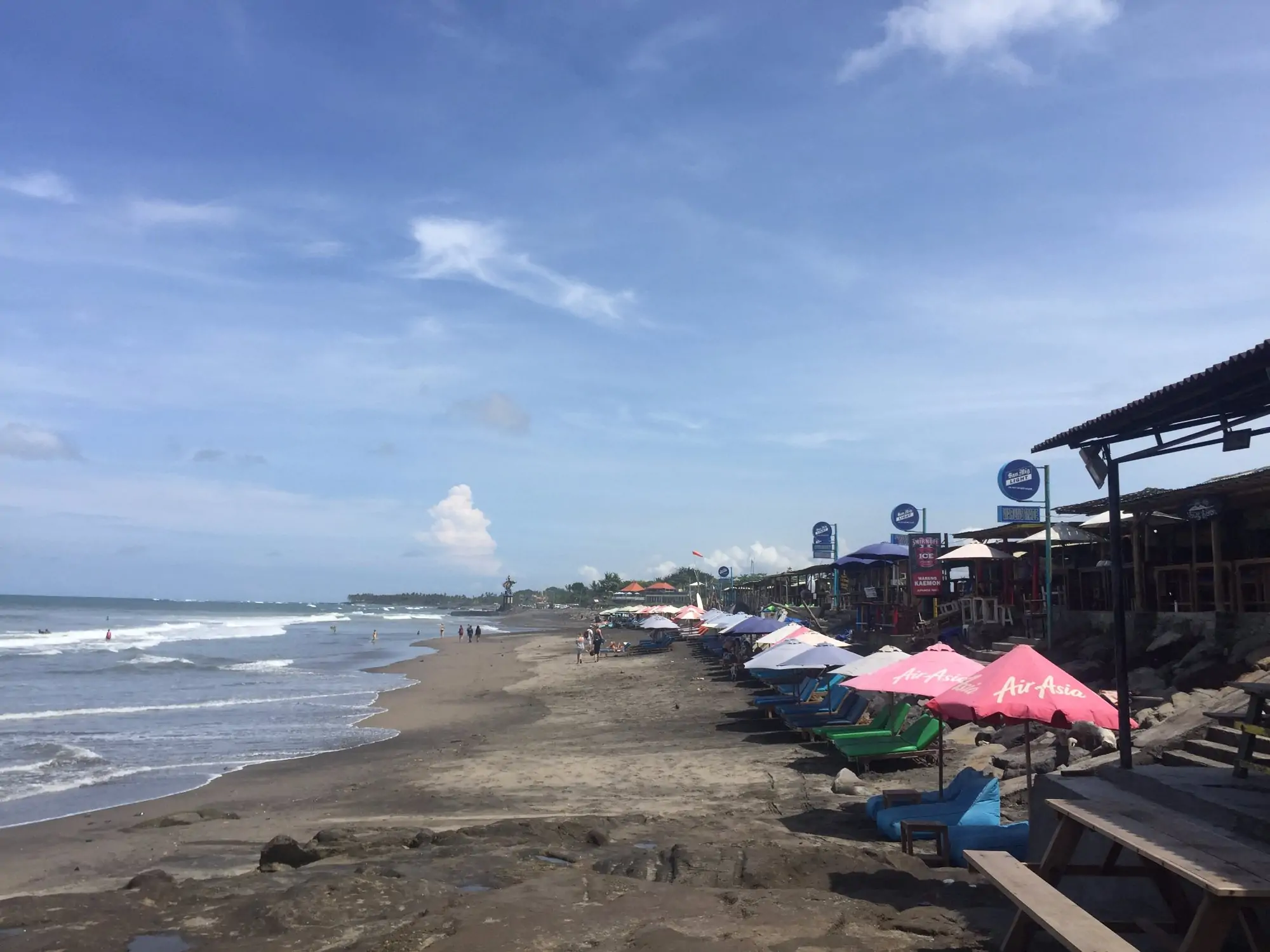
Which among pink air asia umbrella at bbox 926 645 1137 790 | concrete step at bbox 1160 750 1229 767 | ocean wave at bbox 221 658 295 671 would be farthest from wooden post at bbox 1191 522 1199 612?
ocean wave at bbox 221 658 295 671

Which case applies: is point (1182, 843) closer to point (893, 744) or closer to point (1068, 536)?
point (893, 744)

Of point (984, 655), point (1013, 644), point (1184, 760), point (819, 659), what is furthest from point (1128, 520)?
point (1184, 760)

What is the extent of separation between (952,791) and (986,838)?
1.11 metres

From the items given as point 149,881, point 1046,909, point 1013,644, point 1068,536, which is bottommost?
point 149,881

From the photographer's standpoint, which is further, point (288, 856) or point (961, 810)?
point (288, 856)

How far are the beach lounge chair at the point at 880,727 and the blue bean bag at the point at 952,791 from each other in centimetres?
352

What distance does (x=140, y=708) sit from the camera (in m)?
23.2

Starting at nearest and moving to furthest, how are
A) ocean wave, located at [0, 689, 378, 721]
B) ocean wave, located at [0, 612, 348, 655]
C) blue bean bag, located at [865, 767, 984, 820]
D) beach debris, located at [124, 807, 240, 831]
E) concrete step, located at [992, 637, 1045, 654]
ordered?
blue bean bag, located at [865, 767, 984, 820]
beach debris, located at [124, 807, 240, 831]
concrete step, located at [992, 637, 1045, 654]
ocean wave, located at [0, 689, 378, 721]
ocean wave, located at [0, 612, 348, 655]

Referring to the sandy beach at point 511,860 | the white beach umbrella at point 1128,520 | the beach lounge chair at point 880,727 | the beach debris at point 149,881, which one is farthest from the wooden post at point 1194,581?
the beach debris at point 149,881

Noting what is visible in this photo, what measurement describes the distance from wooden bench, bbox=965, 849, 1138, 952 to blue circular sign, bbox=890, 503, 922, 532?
22.7 m

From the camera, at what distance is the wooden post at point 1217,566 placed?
14250 mm

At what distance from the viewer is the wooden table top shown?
168 inches

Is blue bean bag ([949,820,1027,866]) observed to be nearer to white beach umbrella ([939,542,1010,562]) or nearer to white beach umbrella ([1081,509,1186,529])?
white beach umbrella ([1081,509,1186,529])

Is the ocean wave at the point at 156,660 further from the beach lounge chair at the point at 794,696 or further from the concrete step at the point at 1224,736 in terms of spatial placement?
the concrete step at the point at 1224,736
